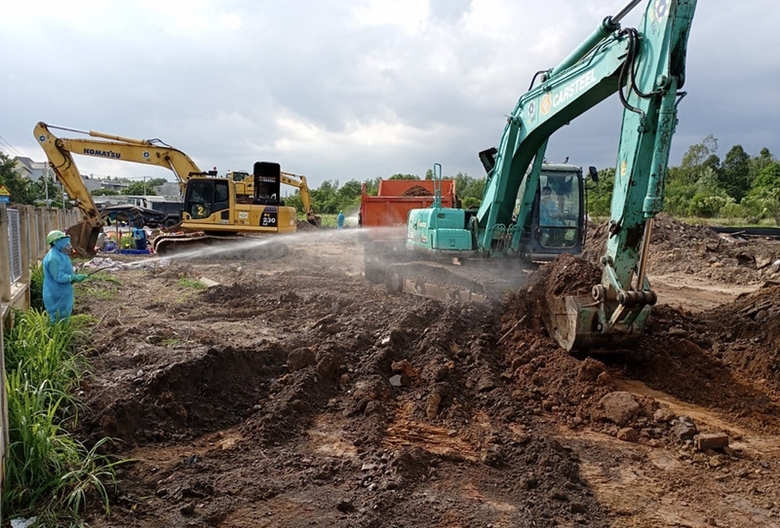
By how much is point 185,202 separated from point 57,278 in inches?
476

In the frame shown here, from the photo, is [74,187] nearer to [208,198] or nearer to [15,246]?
[208,198]

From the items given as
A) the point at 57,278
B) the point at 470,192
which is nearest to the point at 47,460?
the point at 57,278

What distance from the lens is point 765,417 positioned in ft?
16.8

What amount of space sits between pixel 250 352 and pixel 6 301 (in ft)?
8.79

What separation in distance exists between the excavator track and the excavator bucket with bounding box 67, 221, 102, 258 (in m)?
1.79

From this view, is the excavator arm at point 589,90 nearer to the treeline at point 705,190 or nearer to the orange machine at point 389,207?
the orange machine at point 389,207

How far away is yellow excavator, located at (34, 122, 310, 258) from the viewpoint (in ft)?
57.9

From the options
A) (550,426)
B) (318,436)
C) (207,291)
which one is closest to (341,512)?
(318,436)

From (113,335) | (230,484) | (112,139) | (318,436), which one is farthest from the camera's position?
(112,139)

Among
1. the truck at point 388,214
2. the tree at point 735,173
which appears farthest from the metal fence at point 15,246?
the tree at point 735,173

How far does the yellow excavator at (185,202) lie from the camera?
1764cm

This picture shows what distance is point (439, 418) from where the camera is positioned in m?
4.95

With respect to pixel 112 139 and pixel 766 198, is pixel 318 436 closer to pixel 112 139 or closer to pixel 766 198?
pixel 112 139

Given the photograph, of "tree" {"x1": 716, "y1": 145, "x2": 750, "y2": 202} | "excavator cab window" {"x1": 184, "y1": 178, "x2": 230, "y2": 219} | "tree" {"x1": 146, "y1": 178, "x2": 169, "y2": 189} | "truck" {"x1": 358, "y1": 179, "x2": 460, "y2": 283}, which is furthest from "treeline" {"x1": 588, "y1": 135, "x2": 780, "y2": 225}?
"tree" {"x1": 146, "y1": 178, "x2": 169, "y2": 189}
